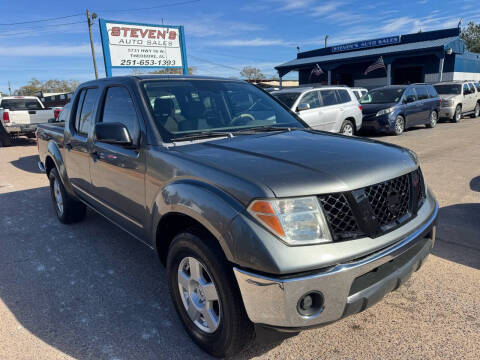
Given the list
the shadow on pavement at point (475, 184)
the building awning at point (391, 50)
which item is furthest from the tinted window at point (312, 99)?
the building awning at point (391, 50)

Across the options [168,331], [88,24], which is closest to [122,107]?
[168,331]

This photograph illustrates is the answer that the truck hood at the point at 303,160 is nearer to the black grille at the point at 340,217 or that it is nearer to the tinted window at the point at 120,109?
the black grille at the point at 340,217

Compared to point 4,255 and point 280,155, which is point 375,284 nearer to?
point 280,155

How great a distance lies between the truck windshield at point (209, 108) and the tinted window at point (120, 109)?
209mm

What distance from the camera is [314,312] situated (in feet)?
6.18

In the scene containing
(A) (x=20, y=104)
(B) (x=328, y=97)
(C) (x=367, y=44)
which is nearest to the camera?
(B) (x=328, y=97)

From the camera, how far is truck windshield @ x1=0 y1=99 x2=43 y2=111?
14624 mm

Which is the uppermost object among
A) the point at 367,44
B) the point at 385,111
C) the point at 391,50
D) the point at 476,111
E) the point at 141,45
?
the point at 367,44

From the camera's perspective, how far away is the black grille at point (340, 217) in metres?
1.94

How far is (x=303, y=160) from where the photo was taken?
2236 millimetres

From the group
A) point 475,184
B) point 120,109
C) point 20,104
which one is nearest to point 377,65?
point 475,184

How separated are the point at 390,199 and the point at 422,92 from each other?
44.0ft

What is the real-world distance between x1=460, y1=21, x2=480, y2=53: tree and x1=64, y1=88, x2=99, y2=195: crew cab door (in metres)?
59.6

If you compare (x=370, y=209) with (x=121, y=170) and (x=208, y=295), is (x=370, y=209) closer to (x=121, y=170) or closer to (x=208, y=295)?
(x=208, y=295)
